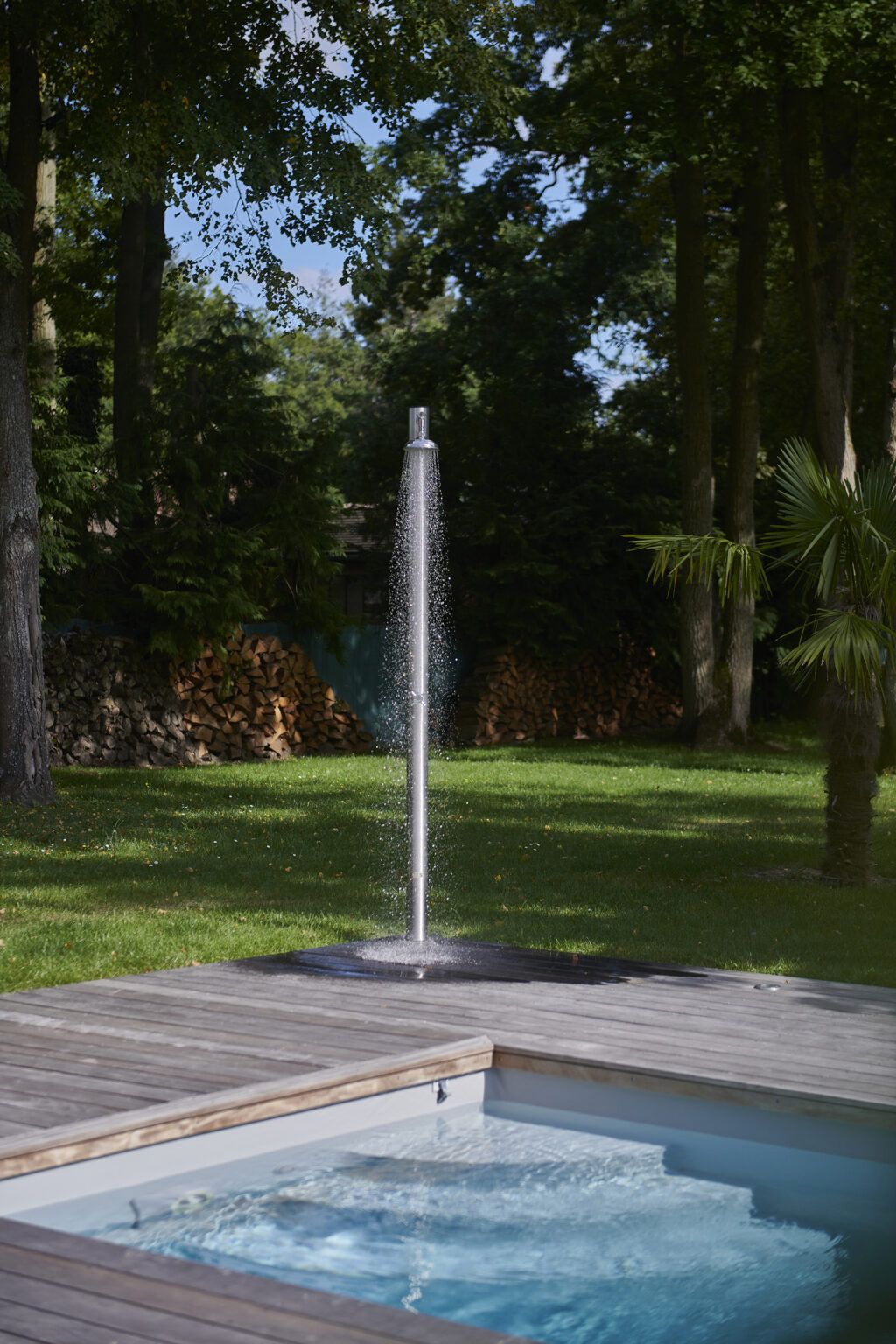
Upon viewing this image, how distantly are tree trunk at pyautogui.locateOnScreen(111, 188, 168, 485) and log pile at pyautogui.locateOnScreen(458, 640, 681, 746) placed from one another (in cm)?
746

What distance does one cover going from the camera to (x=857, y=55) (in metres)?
16.5

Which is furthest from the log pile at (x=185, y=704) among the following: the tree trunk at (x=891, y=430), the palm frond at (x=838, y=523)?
the palm frond at (x=838, y=523)

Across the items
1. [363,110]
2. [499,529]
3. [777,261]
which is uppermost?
[777,261]

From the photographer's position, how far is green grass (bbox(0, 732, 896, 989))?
26.5ft

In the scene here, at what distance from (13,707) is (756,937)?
28.1 ft

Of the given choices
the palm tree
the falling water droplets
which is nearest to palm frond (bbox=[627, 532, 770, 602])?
the palm tree

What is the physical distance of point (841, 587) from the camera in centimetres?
970

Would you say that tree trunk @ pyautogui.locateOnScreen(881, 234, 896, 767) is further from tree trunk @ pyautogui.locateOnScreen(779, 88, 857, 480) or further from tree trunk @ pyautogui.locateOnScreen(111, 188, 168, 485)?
tree trunk @ pyautogui.locateOnScreen(111, 188, 168, 485)

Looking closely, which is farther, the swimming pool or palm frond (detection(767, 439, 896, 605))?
palm frond (detection(767, 439, 896, 605))

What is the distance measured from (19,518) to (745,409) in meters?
11.8

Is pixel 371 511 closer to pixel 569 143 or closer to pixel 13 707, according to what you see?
pixel 569 143

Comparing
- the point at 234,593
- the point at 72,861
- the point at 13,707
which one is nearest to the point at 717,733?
the point at 234,593

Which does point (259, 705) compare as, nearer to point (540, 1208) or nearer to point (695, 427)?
point (695, 427)

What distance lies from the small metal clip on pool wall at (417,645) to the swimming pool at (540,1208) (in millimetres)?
1872
